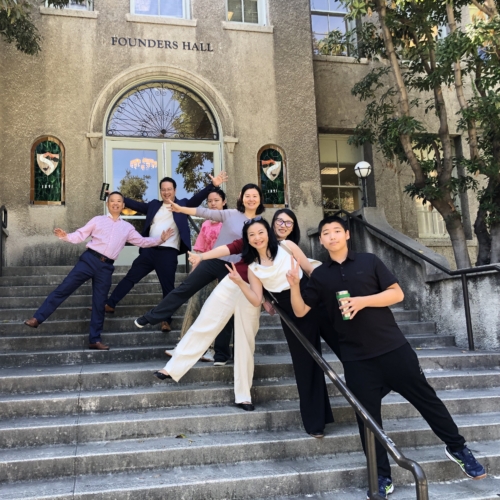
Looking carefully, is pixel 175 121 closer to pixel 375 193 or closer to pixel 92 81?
pixel 92 81

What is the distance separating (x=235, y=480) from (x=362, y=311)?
149 centimetres

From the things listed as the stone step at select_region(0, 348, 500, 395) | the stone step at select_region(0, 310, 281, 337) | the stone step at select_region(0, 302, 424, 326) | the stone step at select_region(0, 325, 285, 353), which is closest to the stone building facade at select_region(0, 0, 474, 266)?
the stone step at select_region(0, 302, 424, 326)

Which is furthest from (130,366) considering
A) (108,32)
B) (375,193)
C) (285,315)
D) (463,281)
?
(375,193)

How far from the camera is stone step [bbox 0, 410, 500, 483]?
378 cm

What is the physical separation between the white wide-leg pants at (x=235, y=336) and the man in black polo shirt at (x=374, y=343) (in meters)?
1.00

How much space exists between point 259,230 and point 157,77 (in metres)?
7.10

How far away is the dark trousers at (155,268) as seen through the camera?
248 inches

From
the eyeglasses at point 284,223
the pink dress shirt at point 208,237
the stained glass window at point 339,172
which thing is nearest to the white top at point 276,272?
the eyeglasses at point 284,223

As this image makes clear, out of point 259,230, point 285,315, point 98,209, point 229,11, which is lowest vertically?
point 285,315

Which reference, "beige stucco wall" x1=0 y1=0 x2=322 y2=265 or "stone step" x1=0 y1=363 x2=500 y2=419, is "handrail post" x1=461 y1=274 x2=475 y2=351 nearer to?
"stone step" x1=0 y1=363 x2=500 y2=419

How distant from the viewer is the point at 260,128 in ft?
34.8

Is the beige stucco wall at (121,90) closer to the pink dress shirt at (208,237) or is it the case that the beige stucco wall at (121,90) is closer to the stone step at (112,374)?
the pink dress shirt at (208,237)

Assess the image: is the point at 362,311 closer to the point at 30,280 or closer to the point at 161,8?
the point at 30,280

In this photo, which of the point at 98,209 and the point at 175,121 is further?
the point at 175,121
